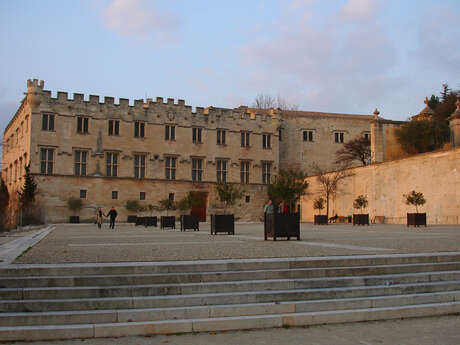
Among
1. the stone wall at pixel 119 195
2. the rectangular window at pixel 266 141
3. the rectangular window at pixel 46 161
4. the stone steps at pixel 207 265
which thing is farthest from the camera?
the rectangular window at pixel 266 141

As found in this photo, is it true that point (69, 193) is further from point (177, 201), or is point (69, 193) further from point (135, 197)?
point (177, 201)

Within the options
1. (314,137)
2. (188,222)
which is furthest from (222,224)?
(314,137)

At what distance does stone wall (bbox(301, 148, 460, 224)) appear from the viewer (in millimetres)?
29688

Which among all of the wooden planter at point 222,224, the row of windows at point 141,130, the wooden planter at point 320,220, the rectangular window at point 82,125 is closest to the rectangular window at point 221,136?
the row of windows at point 141,130

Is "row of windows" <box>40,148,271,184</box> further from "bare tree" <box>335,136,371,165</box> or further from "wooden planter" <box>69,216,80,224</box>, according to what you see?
"bare tree" <box>335,136,371,165</box>

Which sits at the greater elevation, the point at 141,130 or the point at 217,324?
the point at 141,130

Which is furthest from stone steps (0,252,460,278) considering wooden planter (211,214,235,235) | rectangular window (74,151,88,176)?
rectangular window (74,151,88,176)

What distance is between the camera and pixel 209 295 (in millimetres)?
7047

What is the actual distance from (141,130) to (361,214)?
21.7 meters

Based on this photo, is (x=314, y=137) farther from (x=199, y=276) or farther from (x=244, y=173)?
(x=199, y=276)

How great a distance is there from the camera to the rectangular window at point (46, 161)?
39594 mm

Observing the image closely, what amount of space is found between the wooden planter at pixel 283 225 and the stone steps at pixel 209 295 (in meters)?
5.99

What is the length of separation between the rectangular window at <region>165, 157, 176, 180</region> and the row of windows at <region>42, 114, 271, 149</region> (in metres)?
2.08

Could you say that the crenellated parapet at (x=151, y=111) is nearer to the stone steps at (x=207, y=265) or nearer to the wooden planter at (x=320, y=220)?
the wooden planter at (x=320, y=220)
